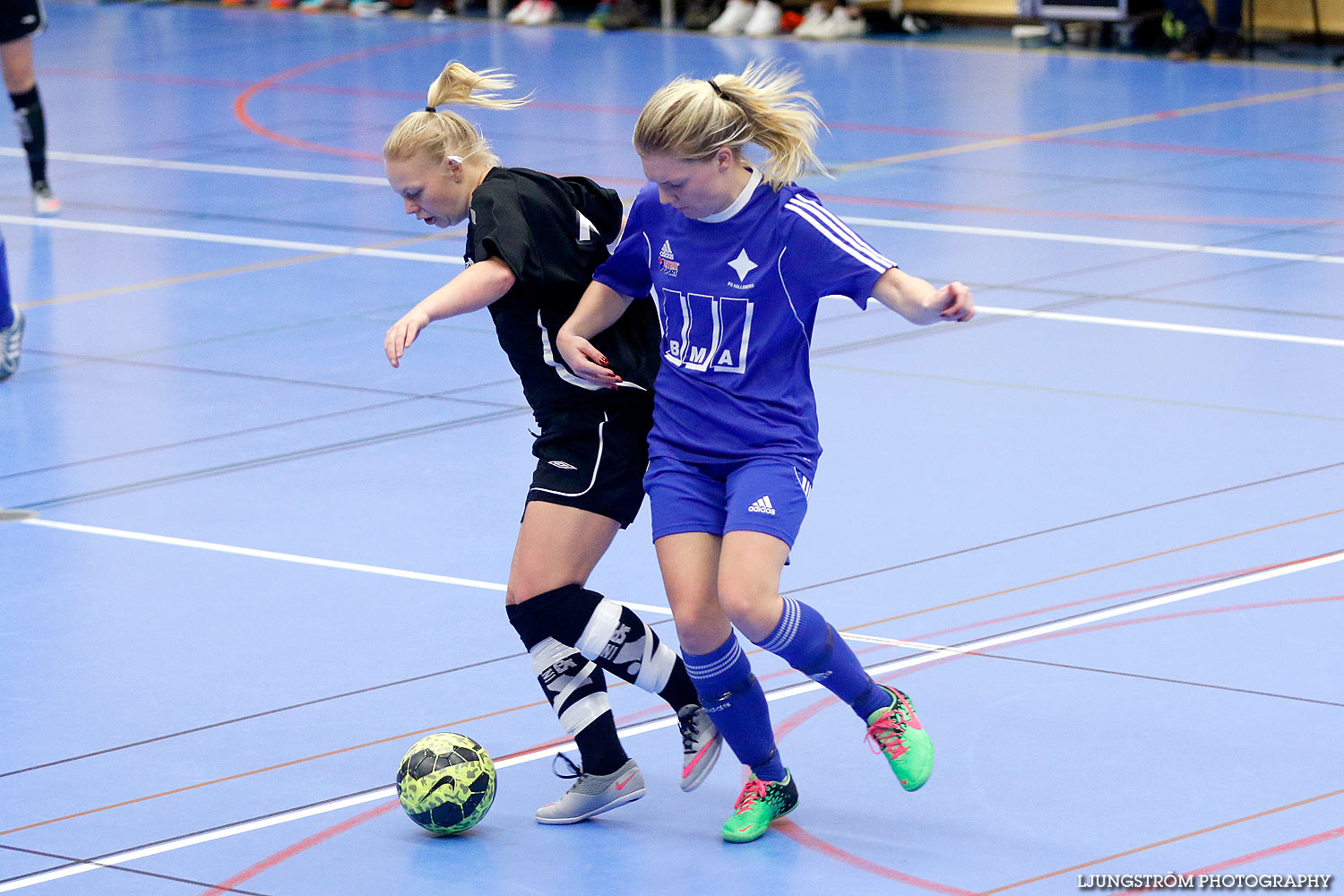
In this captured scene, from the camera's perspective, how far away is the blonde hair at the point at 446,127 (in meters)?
4.74

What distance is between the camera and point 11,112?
18.9 m

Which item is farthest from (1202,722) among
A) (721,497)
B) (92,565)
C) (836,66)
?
(836,66)

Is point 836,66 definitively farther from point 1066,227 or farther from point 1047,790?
point 1047,790

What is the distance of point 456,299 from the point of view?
4488 mm

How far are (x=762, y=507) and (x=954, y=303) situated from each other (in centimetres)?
64

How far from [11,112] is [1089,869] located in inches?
662

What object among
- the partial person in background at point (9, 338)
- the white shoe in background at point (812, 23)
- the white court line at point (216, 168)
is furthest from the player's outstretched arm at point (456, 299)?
the white shoe in background at point (812, 23)

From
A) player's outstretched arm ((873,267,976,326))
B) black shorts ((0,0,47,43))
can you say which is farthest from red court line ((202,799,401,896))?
black shorts ((0,0,47,43))

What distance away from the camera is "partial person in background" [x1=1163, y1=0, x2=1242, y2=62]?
62.2 ft

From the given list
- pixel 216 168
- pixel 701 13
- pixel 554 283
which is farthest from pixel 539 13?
pixel 554 283

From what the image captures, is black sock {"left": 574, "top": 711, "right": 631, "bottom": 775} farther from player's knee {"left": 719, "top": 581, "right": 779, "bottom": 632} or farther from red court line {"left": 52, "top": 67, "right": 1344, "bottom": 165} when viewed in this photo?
red court line {"left": 52, "top": 67, "right": 1344, "bottom": 165}

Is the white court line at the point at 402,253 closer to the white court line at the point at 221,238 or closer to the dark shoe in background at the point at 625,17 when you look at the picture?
the white court line at the point at 221,238

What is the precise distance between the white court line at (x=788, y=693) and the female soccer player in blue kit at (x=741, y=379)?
2.23ft

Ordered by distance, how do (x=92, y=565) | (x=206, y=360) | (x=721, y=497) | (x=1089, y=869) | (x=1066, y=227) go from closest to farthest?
(x=1089, y=869) → (x=721, y=497) → (x=92, y=565) → (x=206, y=360) → (x=1066, y=227)
